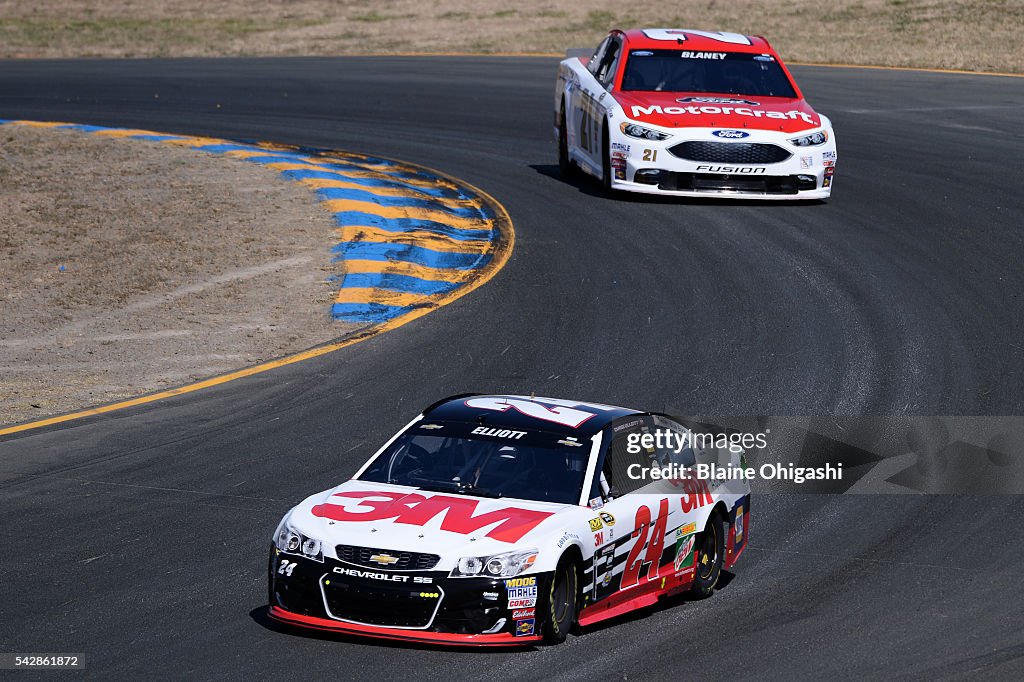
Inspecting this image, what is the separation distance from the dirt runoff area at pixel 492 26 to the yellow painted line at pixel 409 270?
1789 centimetres

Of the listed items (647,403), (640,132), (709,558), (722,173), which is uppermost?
(640,132)

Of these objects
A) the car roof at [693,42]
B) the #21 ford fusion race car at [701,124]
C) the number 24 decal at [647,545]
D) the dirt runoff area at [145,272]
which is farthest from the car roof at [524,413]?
the car roof at [693,42]

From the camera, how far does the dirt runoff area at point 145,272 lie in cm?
1384

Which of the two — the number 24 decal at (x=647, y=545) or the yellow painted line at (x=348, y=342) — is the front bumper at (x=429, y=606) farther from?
the yellow painted line at (x=348, y=342)

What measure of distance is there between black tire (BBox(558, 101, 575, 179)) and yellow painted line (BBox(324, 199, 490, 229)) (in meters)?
2.76

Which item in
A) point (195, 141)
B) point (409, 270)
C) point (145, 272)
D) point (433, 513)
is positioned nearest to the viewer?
point (433, 513)

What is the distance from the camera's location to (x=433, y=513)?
8.09 metres

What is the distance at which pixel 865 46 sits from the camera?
3419 centimetres

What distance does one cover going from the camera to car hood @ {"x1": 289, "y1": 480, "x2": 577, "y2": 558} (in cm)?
780

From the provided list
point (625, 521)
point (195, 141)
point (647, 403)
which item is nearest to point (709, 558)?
point (625, 521)

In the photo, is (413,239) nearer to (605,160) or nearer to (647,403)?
(605,160)

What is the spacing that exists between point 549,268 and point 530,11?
82.2 feet

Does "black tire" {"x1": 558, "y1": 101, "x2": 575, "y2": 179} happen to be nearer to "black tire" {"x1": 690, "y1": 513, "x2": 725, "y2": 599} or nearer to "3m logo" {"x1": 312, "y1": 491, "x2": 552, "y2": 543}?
"black tire" {"x1": 690, "y1": 513, "x2": 725, "y2": 599}

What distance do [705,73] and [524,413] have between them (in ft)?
38.7
